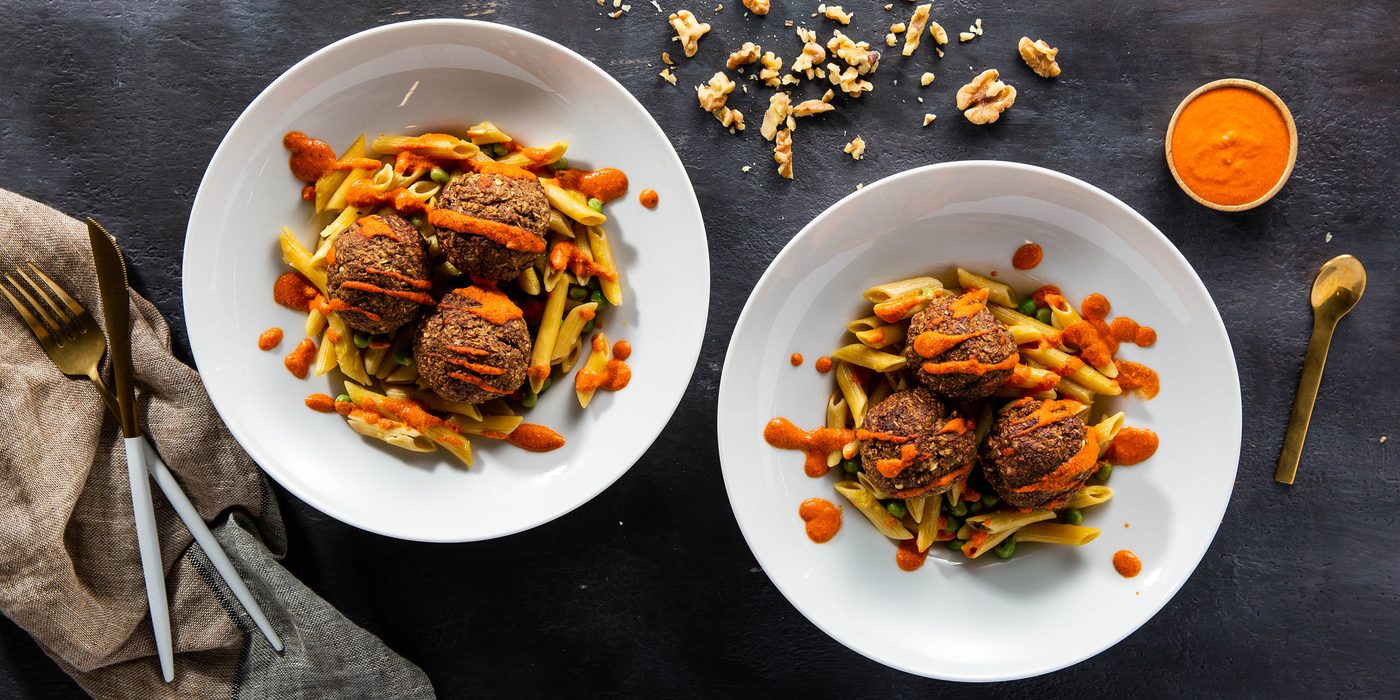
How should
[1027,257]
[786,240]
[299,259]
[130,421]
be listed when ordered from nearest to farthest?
[299,259], [1027,257], [130,421], [786,240]

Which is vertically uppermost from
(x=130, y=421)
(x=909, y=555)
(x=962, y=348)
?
(x=962, y=348)

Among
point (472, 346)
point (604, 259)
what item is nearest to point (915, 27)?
point (604, 259)

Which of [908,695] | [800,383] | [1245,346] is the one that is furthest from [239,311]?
[1245,346]

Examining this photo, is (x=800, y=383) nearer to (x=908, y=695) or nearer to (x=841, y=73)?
(x=841, y=73)


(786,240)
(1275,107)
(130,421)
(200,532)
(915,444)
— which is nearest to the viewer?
(915,444)

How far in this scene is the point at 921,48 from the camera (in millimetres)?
3316

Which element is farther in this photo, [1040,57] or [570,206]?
[1040,57]

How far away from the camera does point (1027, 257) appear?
2.84m

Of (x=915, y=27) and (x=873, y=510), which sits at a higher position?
(x=915, y=27)

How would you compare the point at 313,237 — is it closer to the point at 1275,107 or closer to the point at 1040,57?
the point at 1040,57

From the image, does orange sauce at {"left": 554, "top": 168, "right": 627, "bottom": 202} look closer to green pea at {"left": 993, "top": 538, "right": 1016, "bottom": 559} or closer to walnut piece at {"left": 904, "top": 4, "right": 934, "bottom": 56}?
walnut piece at {"left": 904, "top": 4, "right": 934, "bottom": 56}

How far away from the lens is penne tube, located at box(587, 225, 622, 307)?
111 inches

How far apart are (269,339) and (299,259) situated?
357 mm

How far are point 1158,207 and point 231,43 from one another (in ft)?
14.7
